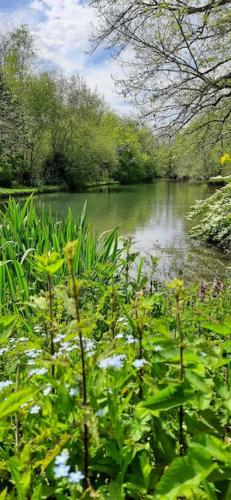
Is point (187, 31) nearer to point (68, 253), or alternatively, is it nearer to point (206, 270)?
point (206, 270)

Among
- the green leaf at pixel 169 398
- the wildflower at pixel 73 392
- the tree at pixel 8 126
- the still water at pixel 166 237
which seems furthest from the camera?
the tree at pixel 8 126

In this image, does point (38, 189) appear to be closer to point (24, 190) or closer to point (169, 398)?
point (24, 190)

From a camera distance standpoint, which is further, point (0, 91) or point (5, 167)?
point (5, 167)

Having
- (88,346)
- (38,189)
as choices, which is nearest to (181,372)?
(88,346)

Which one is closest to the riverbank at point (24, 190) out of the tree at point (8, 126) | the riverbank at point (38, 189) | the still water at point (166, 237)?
the riverbank at point (38, 189)

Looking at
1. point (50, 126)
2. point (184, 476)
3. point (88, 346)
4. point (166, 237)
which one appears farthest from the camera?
point (50, 126)

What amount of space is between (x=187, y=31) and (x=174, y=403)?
403 inches

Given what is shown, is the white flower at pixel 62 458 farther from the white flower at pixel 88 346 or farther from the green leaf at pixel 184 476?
the white flower at pixel 88 346

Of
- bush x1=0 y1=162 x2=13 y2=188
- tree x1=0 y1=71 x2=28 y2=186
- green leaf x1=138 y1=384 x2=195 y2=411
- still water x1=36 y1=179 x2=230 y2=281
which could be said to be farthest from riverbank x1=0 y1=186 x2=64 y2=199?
green leaf x1=138 y1=384 x2=195 y2=411

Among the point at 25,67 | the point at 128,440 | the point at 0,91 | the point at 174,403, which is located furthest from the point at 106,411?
the point at 25,67

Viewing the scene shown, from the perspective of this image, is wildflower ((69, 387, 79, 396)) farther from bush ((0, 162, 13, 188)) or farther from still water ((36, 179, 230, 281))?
bush ((0, 162, 13, 188))

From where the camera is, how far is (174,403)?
97 cm

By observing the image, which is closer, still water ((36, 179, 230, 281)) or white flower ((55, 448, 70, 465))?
white flower ((55, 448, 70, 465))

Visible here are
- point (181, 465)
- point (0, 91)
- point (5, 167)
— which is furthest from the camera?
point (5, 167)
